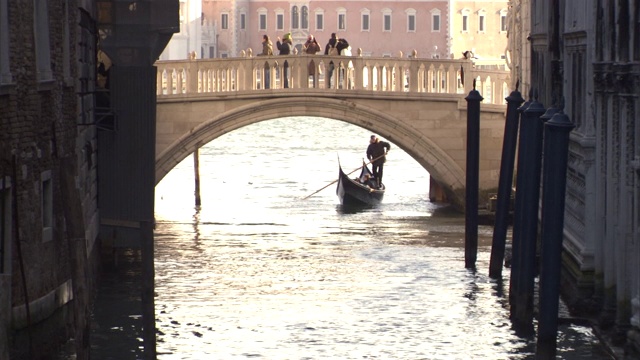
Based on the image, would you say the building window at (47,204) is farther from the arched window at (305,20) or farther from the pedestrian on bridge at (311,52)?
the arched window at (305,20)

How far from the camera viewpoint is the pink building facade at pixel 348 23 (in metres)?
71.1

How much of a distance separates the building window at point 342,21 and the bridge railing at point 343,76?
46.3 metres

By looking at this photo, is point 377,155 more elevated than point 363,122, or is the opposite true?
point 363,122

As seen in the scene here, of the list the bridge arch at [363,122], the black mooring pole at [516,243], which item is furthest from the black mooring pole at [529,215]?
the bridge arch at [363,122]

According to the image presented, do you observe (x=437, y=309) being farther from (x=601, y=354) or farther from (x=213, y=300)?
(x=601, y=354)

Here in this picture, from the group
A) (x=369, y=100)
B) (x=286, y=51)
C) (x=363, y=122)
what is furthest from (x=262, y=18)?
(x=369, y=100)

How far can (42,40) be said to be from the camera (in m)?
14.4

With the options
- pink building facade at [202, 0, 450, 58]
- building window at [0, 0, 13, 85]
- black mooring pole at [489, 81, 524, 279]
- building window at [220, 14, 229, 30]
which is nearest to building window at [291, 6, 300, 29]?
pink building facade at [202, 0, 450, 58]

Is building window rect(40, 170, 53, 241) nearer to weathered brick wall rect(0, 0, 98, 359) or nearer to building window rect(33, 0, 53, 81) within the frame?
weathered brick wall rect(0, 0, 98, 359)

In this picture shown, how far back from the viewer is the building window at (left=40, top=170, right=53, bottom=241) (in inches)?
559

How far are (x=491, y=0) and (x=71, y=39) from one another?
55.2 meters

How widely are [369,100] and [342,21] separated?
154 feet

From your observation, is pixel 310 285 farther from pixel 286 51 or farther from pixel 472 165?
pixel 286 51

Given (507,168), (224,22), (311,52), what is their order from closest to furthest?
(507,168)
(311,52)
(224,22)
